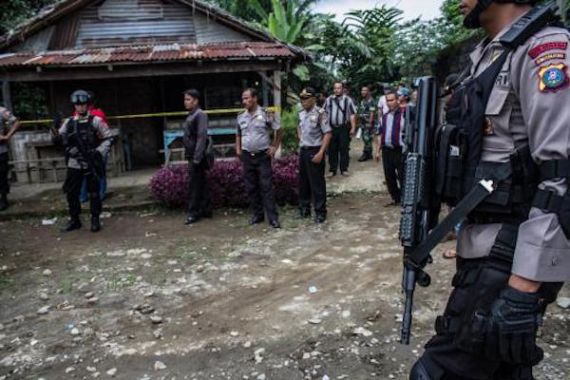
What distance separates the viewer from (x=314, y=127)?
6465 mm

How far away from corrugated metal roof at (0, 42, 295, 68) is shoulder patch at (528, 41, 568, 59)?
339 inches

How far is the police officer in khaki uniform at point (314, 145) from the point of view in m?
6.44

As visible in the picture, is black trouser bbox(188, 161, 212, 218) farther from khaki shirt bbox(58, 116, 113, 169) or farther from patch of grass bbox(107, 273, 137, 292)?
patch of grass bbox(107, 273, 137, 292)

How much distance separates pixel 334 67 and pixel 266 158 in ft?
51.6

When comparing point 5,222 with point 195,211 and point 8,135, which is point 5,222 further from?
point 195,211

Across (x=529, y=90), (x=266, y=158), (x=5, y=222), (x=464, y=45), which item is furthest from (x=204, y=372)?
(x=464, y=45)

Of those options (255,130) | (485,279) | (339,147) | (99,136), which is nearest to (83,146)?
(99,136)

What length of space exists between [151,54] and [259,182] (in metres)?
4.82

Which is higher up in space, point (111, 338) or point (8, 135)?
point (8, 135)

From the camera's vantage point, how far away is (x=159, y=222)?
23.4ft

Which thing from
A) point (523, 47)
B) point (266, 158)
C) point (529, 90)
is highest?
point (523, 47)

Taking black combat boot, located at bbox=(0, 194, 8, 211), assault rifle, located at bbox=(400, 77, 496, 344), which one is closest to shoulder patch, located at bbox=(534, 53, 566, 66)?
assault rifle, located at bbox=(400, 77, 496, 344)

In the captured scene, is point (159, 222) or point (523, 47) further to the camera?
point (159, 222)

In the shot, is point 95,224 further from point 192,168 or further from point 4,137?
point 4,137
